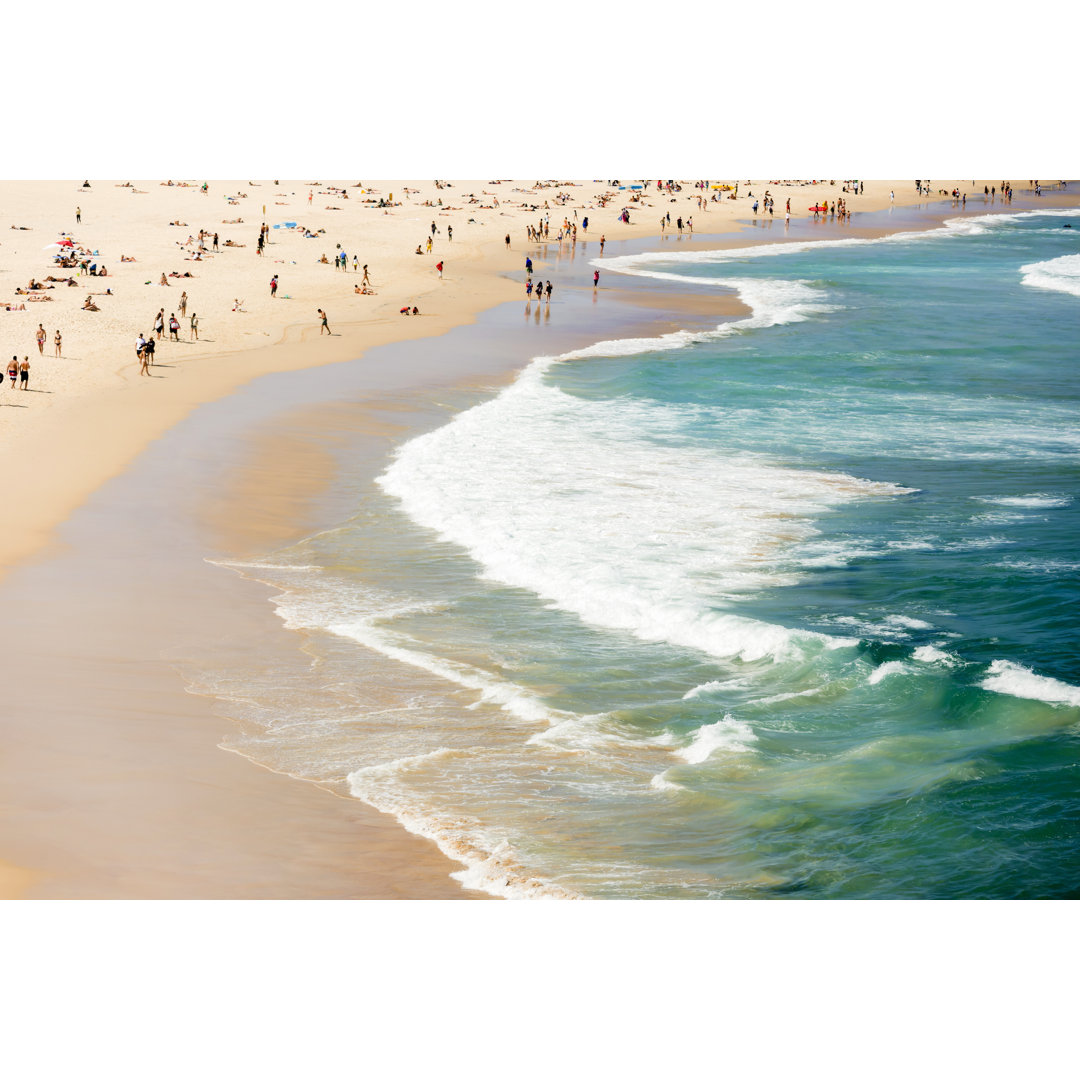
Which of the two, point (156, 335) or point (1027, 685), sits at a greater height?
point (156, 335)

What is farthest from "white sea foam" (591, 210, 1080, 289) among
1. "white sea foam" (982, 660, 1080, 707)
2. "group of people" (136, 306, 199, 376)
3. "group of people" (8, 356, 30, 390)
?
"white sea foam" (982, 660, 1080, 707)

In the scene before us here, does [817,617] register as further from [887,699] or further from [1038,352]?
[1038,352]

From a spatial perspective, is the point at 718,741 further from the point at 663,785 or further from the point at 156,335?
the point at 156,335

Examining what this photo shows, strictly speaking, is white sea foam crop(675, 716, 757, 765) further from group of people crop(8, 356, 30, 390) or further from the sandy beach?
group of people crop(8, 356, 30, 390)

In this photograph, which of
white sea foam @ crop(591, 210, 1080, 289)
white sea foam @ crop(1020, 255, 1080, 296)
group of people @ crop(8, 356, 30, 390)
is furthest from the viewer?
white sea foam @ crop(591, 210, 1080, 289)

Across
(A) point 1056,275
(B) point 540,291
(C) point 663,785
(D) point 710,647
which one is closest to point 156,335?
(B) point 540,291
